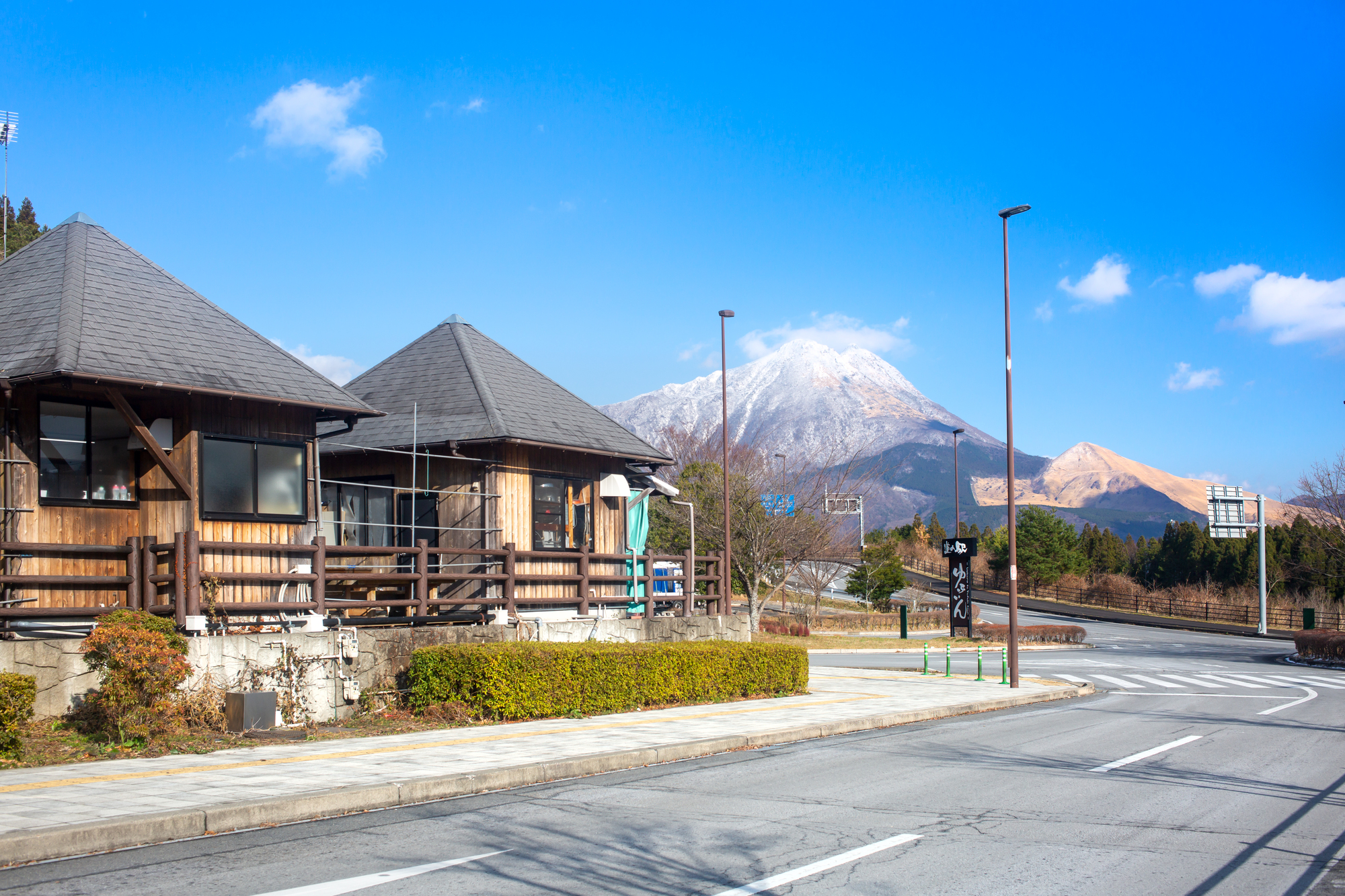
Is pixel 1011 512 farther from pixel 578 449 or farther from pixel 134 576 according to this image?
pixel 134 576

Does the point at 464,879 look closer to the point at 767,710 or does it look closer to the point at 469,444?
the point at 767,710

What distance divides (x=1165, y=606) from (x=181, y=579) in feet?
219

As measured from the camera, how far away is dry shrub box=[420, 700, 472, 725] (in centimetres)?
1367

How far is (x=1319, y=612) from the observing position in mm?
55344

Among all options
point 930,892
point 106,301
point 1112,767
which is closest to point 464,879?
point 930,892

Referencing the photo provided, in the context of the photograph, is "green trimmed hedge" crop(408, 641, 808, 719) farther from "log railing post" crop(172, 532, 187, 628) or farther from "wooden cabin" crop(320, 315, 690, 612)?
"log railing post" crop(172, 532, 187, 628)

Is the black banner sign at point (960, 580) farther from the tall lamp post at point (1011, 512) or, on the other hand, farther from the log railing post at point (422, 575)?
the log railing post at point (422, 575)

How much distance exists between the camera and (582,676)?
49.0 feet

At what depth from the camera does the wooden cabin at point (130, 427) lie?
13.1 metres

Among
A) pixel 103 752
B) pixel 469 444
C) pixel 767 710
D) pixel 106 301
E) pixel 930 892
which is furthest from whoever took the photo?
pixel 469 444

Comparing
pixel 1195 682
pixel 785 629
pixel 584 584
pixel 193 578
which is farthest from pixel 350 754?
pixel 785 629

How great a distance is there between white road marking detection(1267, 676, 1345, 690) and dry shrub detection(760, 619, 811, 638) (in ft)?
55.8

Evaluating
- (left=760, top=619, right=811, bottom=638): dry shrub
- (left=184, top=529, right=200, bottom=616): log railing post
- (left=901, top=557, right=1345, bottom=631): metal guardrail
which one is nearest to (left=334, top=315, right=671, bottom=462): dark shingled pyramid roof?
(left=184, top=529, right=200, bottom=616): log railing post

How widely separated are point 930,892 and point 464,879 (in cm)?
282
